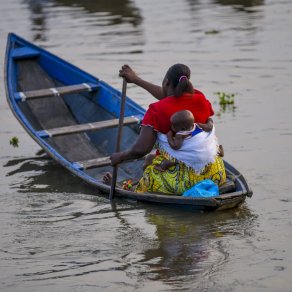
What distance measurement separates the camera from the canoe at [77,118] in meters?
7.90

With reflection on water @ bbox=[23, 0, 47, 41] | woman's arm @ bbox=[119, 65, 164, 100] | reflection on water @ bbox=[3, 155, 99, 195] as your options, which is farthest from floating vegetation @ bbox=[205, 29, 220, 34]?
woman's arm @ bbox=[119, 65, 164, 100]

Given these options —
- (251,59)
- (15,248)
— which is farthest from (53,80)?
(15,248)

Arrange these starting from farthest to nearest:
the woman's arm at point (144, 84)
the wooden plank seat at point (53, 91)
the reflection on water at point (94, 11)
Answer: the reflection on water at point (94, 11) < the wooden plank seat at point (53, 91) < the woman's arm at point (144, 84)

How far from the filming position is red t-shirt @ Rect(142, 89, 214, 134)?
25.3ft

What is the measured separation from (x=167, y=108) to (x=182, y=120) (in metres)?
0.19

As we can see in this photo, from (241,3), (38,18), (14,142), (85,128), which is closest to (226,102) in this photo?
(85,128)

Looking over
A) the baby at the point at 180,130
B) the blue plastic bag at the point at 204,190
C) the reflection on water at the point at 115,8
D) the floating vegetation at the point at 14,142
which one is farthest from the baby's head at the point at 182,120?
the reflection on water at the point at 115,8

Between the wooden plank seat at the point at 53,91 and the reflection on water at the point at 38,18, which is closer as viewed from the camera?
the wooden plank seat at the point at 53,91

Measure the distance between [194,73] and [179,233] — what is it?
582 centimetres

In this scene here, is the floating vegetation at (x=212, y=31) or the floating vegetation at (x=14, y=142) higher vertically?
the floating vegetation at (x=212, y=31)

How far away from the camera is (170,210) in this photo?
26.1ft

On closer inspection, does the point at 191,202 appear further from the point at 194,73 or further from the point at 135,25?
the point at 135,25

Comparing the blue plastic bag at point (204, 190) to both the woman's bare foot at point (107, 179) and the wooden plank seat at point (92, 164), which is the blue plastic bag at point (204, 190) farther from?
the wooden plank seat at point (92, 164)

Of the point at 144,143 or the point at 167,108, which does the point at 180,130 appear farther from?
the point at 144,143
